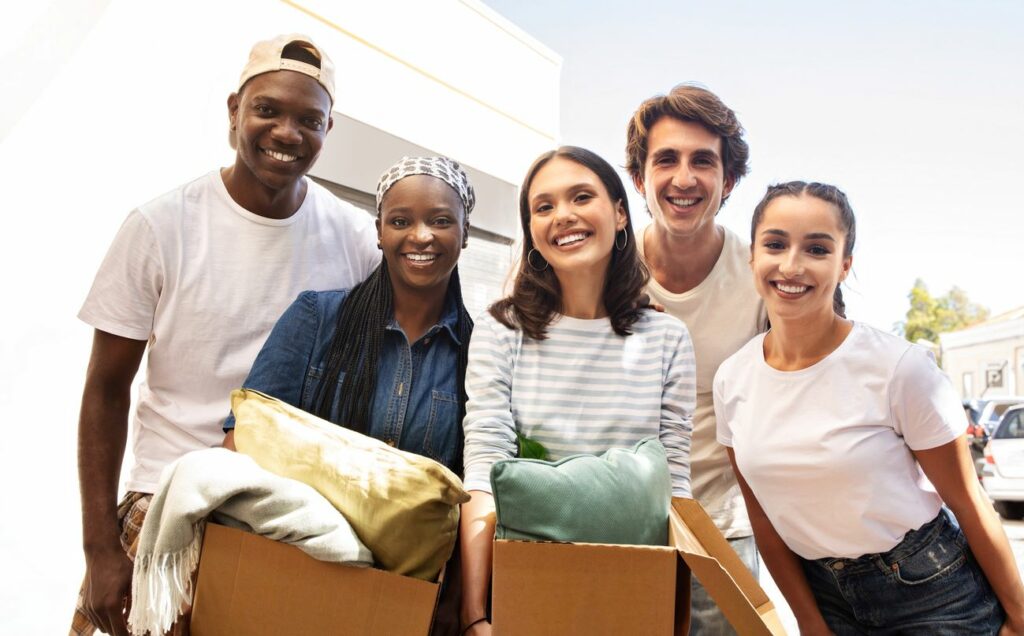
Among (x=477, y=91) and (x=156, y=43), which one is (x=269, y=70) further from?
(x=477, y=91)

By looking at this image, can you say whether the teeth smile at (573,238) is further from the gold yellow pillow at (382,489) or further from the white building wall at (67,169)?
the white building wall at (67,169)

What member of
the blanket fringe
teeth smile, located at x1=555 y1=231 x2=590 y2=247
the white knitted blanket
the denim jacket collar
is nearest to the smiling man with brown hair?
teeth smile, located at x1=555 y1=231 x2=590 y2=247

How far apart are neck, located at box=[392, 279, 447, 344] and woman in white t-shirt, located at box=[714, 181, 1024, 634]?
78 centimetres

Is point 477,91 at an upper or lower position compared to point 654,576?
upper

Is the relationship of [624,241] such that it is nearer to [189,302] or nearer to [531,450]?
[531,450]

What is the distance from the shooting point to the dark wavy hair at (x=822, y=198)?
5.70 ft

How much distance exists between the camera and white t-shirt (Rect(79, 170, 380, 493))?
1.81 meters

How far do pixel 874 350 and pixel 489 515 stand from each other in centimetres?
94

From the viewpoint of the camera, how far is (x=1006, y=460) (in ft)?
25.7

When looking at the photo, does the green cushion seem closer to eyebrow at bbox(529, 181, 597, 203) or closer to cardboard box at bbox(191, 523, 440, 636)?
cardboard box at bbox(191, 523, 440, 636)

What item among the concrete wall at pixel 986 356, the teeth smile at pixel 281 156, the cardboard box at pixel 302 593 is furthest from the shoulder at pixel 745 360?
the concrete wall at pixel 986 356

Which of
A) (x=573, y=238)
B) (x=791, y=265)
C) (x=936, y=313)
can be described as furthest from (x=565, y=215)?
(x=936, y=313)

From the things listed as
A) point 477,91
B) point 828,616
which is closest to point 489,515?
point 828,616

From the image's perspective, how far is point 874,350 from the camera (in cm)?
165
